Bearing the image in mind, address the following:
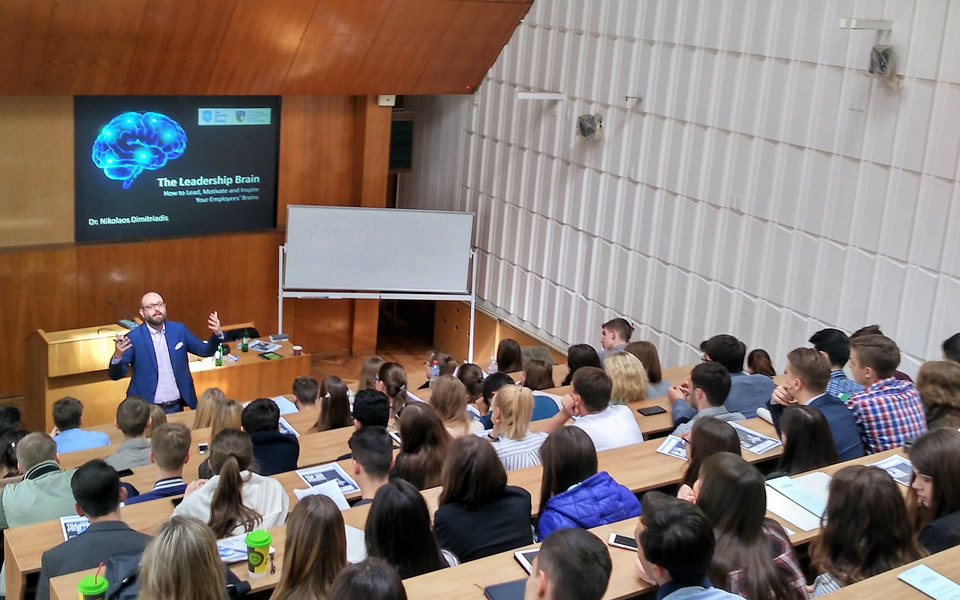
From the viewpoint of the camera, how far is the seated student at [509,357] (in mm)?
6793

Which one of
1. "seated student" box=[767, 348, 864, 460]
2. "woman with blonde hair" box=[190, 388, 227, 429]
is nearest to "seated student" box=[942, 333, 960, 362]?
"seated student" box=[767, 348, 864, 460]

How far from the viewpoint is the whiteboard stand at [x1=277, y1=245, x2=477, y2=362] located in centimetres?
947

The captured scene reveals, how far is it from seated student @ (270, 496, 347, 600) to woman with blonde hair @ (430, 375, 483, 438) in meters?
1.87

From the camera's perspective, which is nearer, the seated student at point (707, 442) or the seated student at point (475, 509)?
the seated student at point (475, 509)

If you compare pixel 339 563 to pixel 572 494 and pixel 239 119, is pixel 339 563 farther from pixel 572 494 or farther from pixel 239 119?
pixel 239 119

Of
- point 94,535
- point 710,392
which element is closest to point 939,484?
point 710,392

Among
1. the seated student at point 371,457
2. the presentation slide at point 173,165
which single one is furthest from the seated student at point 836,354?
the presentation slide at point 173,165

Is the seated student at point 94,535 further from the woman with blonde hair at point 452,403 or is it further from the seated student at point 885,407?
the seated student at point 885,407

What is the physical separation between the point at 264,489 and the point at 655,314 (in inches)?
181

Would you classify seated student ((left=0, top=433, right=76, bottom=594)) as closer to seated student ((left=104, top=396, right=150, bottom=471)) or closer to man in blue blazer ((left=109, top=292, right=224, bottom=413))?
seated student ((left=104, top=396, right=150, bottom=471))

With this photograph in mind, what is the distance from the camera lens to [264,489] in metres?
4.03

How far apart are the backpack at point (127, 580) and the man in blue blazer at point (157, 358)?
11.9 ft

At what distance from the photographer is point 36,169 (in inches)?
325

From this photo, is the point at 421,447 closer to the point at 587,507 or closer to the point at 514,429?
the point at 514,429
